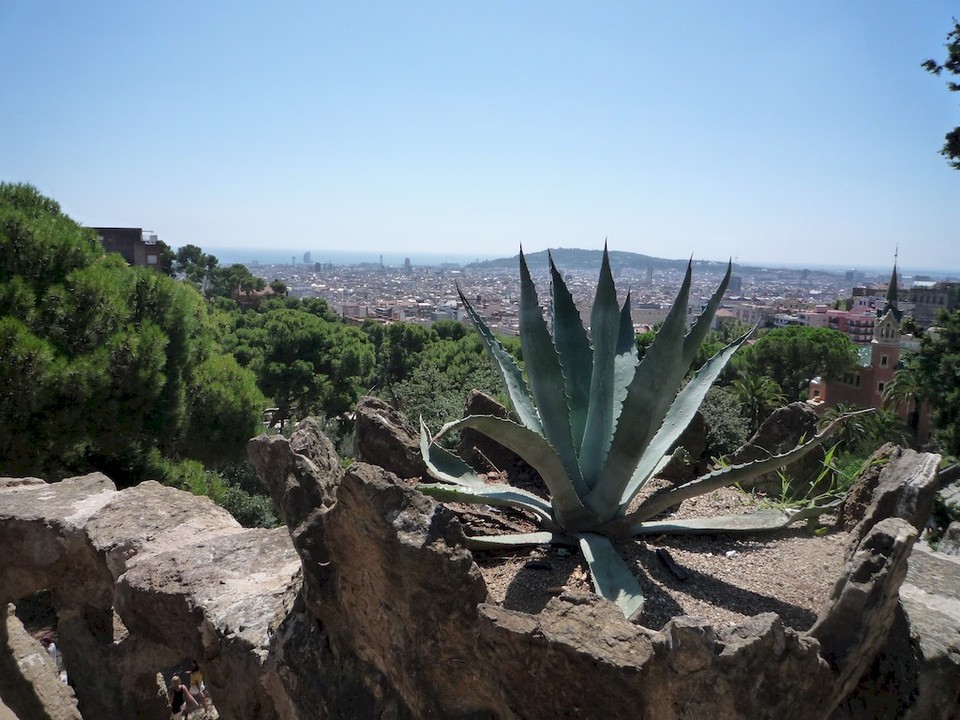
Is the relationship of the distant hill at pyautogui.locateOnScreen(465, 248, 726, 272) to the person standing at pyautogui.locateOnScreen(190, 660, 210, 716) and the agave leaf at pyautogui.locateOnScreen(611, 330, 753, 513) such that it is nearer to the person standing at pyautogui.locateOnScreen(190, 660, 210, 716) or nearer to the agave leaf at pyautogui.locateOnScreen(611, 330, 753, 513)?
the agave leaf at pyautogui.locateOnScreen(611, 330, 753, 513)

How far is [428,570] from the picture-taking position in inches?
79.6

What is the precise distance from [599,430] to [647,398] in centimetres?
38

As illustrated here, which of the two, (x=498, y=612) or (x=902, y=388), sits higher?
(x=498, y=612)

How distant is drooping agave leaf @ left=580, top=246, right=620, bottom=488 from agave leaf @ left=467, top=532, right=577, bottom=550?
0.92 feet

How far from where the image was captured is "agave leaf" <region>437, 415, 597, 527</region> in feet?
7.48

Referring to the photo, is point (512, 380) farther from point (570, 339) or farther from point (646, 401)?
point (646, 401)

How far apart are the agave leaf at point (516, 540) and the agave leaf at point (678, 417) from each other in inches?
12.4

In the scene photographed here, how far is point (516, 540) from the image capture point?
2.56 m

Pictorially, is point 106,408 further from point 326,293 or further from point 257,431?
point 326,293

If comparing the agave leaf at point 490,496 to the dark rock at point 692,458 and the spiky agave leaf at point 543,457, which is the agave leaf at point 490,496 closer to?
the spiky agave leaf at point 543,457

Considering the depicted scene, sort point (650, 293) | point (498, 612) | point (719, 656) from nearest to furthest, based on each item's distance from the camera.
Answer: point (719, 656) → point (498, 612) → point (650, 293)

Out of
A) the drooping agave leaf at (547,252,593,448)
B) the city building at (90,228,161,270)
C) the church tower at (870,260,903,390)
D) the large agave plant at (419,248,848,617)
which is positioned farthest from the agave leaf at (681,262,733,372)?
the church tower at (870,260,903,390)

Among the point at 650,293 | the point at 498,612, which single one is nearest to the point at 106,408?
the point at 498,612

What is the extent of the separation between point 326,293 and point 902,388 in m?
97.4
